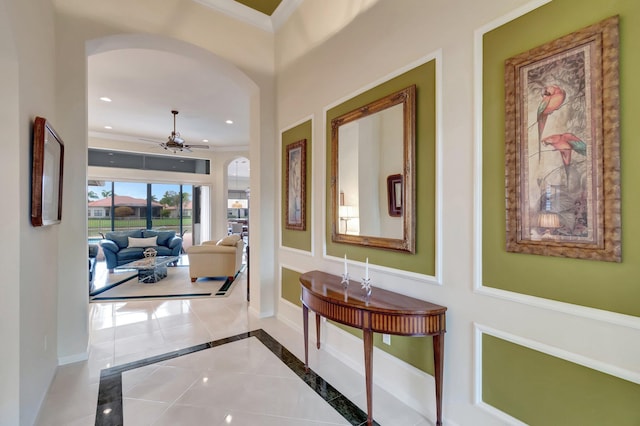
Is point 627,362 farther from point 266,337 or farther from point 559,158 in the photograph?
point 266,337

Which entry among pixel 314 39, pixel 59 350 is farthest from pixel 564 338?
pixel 59 350

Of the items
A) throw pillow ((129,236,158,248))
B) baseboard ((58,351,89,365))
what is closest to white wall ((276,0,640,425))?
baseboard ((58,351,89,365))

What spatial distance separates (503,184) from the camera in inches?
61.7

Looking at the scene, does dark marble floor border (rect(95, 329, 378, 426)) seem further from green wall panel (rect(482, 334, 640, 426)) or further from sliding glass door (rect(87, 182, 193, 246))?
sliding glass door (rect(87, 182, 193, 246))

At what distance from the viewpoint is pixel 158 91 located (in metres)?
5.04

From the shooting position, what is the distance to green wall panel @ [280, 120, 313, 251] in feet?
10.6

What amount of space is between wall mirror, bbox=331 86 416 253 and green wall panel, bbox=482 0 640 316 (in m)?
0.51

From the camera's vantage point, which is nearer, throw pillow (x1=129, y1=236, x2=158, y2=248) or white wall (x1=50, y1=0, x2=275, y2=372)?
white wall (x1=50, y1=0, x2=275, y2=372)

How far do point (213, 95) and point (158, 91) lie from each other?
91 centimetres

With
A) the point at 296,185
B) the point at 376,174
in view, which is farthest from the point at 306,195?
the point at 376,174

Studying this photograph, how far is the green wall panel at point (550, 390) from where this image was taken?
1.24 meters

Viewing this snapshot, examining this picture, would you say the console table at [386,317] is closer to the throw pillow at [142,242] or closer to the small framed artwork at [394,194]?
the small framed artwork at [394,194]

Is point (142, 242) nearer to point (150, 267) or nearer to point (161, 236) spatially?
point (161, 236)

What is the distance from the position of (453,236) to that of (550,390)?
0.87 metres
